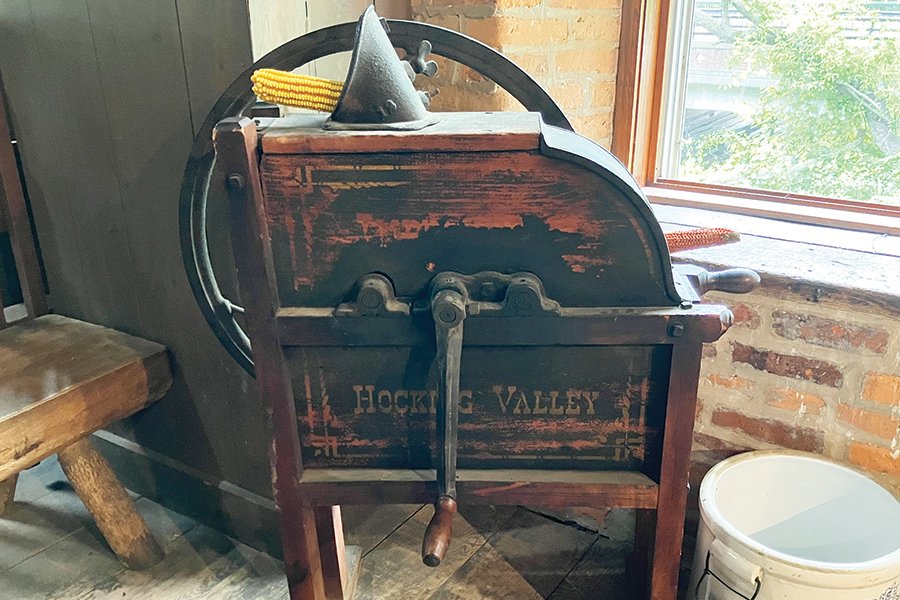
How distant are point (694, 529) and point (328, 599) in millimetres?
813

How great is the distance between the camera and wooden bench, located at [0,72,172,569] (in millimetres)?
1322

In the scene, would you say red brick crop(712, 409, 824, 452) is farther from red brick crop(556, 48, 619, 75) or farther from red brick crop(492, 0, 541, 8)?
red brick crop(492, 0, 541, 8)

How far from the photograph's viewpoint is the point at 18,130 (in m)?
1.63

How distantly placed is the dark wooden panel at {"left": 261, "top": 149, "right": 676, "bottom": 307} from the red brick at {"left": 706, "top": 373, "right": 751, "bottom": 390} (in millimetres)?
624

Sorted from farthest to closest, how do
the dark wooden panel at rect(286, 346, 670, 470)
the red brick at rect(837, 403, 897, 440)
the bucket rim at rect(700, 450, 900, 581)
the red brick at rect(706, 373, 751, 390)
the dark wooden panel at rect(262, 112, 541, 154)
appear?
the red brick at rect(706, 373, 751, 390) → the red brick at rect(837, 403, 897, 440) → the bucket rim at rect(700, 450, 900, 581) → the dark wooden panel at rect(286, 346, 670, 470) → the dark wooden panel at rect(262, 112, 541, 154)

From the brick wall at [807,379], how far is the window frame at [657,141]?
1.08 feet

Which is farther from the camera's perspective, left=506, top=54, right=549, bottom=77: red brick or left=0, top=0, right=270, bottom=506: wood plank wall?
left=506, top=54, right=549, bottom=77: red brick

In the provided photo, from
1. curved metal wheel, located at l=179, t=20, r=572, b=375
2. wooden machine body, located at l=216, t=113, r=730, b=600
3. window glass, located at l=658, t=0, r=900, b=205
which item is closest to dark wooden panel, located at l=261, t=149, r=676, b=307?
wooden machine body, located at l=216, t=113, r=730, b=600

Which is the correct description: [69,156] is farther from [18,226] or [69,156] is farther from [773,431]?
[773,431]

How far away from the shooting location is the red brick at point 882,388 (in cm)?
123

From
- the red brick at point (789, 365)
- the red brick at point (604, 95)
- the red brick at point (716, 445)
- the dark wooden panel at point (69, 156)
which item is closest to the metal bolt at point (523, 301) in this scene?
the red brick at point (789, 365)

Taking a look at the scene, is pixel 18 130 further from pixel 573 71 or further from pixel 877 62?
pixel 877 62

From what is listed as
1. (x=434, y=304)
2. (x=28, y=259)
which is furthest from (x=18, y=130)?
(x=434, y=304)

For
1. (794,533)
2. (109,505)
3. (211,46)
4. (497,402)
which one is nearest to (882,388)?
(794,533)
